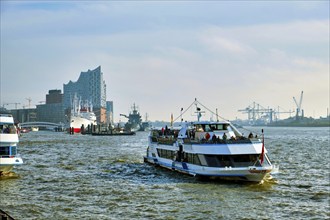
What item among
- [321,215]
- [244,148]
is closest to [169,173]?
[244,148]

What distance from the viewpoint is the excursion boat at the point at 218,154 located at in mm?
36844

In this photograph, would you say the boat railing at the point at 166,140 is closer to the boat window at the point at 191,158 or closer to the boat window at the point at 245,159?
the boat window at the point at 191,158

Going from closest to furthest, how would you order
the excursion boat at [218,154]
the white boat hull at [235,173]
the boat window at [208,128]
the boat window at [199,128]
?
1. the white boat hull at [235,173]
2. the excursion boat at [218,154]
3. the boat window at [208,128]
4. the boat window at [199,128]

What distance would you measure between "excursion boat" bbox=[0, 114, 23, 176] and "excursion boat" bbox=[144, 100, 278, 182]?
1407cm

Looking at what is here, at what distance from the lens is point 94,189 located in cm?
Result: 3606

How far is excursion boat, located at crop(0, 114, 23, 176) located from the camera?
39.5 m

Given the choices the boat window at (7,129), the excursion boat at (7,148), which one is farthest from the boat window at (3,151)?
the boat window at (7,129)

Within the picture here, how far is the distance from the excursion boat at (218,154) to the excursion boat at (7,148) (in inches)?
554

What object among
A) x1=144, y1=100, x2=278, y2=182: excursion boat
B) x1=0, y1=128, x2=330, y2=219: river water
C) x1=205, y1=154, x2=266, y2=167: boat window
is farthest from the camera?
x1=205, y1=154, x2=266, y2=167: boat window

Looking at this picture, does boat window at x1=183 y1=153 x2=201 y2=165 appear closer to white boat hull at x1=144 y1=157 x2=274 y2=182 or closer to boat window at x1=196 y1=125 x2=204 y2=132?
white boat hull at x1=144 y1=157 x2=274 y2=182

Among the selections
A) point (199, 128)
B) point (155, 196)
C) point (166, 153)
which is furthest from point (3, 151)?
point (199, 128)

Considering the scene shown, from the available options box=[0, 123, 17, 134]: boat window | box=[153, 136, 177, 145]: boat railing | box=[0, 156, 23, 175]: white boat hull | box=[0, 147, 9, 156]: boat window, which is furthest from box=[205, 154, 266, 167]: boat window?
→ box=[0, 123, 17, 134]: boat window

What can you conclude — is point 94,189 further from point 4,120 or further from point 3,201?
point 4,120

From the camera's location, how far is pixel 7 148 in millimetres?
40188
